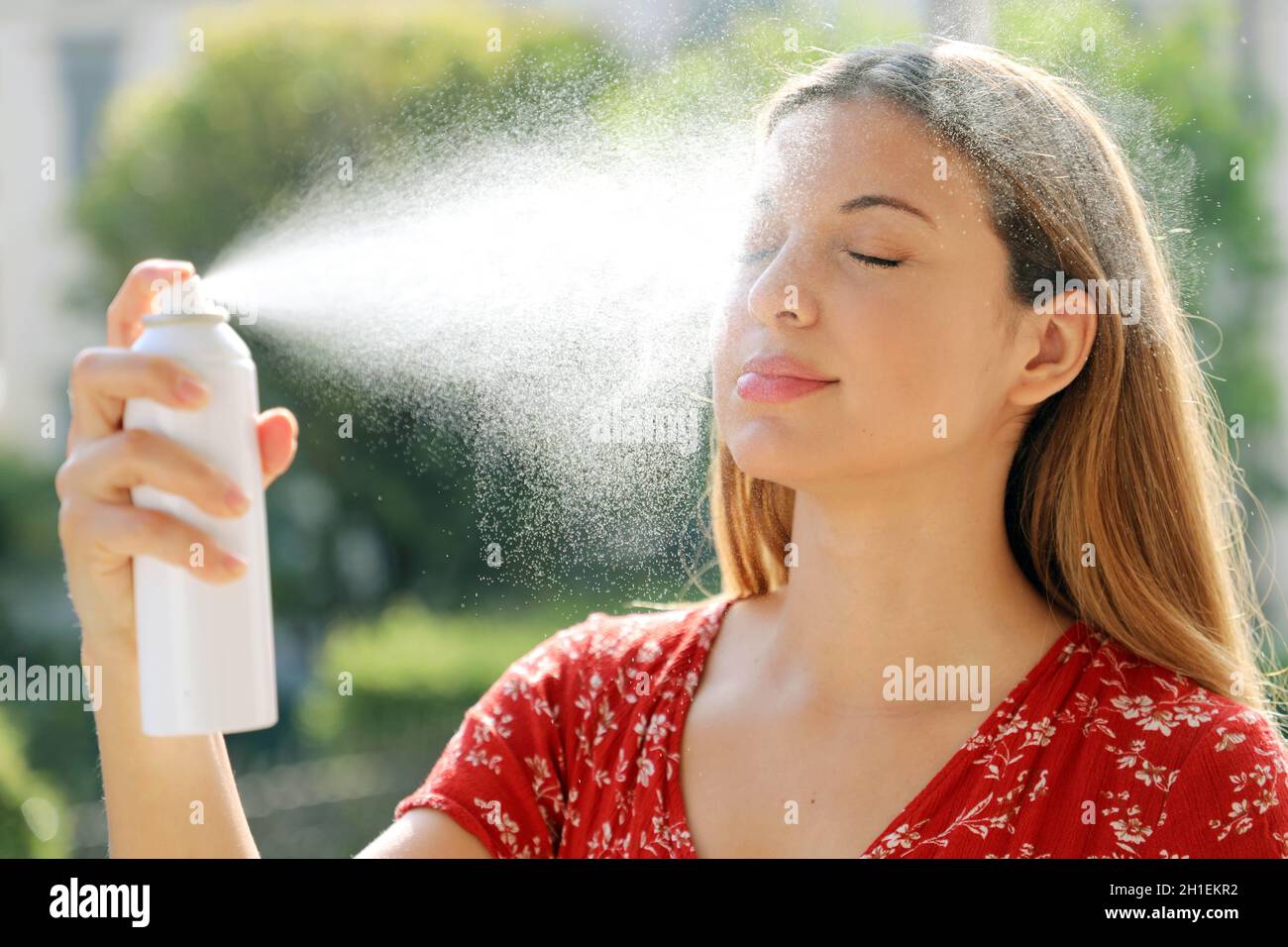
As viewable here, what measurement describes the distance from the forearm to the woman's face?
81cm

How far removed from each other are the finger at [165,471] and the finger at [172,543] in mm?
32

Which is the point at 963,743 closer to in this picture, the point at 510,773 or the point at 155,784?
the point at 510,773

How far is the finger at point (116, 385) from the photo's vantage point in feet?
4.93

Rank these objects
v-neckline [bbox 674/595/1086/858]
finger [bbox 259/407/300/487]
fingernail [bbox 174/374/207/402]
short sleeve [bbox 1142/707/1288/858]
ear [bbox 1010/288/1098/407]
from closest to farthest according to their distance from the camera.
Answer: fingernail [bbox 174/374/207/402] → finger [bbox 259/407/300/487] → short sleeve [bbox 1142/707/1288/858] → v-neckline [bbox 674/595/1086/858] → ear [bbox 1010/288/1098/407]

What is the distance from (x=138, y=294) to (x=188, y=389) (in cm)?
24

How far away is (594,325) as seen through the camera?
7.71 ft

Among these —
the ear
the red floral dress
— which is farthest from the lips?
the red floral dress

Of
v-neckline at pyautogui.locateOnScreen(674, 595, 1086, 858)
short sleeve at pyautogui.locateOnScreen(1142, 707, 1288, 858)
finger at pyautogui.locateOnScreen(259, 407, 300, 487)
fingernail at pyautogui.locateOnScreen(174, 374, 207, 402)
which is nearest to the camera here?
fingernail at pyautogui.locateOnScreen(174, 374, 207, 402)

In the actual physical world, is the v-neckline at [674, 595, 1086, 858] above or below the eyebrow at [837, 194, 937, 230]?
below

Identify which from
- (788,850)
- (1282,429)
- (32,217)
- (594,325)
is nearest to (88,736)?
(32,217)

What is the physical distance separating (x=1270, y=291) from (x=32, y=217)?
6.20 m

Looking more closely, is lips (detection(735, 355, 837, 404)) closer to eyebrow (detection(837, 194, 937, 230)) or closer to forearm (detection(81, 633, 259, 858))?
eyebrow (detection(837, 194, 937, 230))

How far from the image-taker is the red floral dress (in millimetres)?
1758
